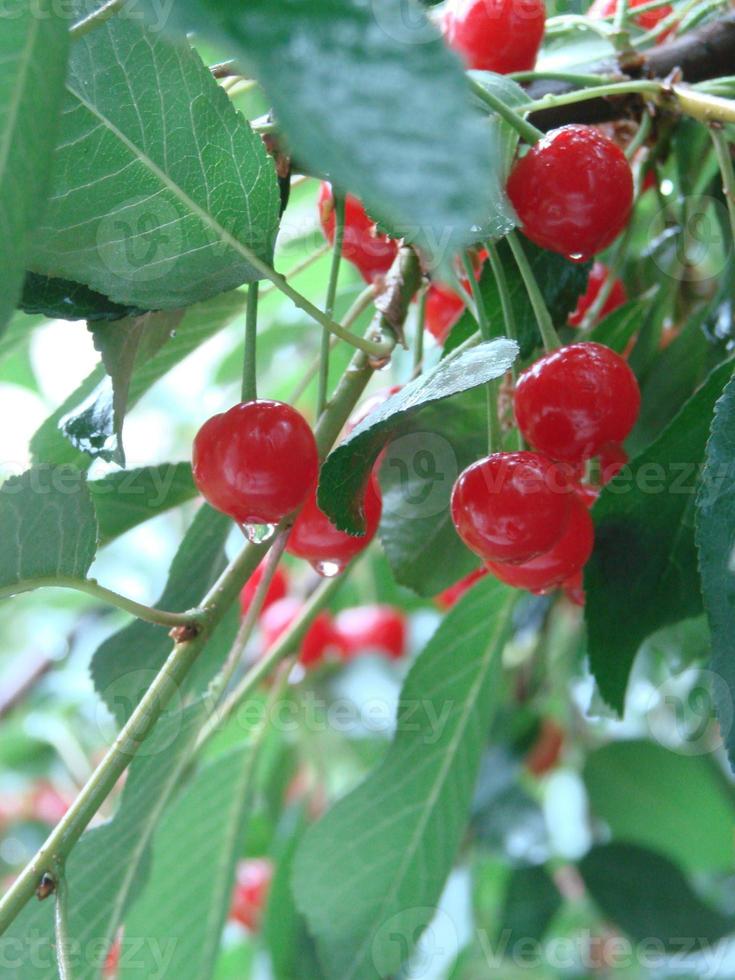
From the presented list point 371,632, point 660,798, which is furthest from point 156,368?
point 660,798

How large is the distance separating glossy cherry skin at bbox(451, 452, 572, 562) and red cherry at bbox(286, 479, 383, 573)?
78mm

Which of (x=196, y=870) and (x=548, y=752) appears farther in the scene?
(x=548, y=752)

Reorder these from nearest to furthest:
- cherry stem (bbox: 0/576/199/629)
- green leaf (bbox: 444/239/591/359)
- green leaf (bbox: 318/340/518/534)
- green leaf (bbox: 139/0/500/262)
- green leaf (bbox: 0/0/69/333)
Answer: green leaf (bbox: 139/0/500/262)
green leaf (bbox: 0/0/69/333)
green leaf (bbox: 318/340/518/534)
cherry stem (bbox: 0/576/199/629)
green leaf (bbox: 444/239/591/359)

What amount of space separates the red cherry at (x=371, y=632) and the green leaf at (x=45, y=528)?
94cm

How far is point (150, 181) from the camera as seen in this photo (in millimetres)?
528

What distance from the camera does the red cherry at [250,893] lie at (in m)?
1.58

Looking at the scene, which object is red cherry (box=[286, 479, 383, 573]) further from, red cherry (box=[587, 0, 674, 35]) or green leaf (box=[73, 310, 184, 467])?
red cherry (box=[587, 0, 674, 35])

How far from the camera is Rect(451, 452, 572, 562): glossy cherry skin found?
0.56 m

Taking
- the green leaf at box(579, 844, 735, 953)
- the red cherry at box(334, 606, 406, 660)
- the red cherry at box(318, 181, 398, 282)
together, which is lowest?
the green leaf at box(579, 844, 735, 953)

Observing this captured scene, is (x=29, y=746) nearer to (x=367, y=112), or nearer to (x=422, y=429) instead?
(x=422, y=429)

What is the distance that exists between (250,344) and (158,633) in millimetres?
254

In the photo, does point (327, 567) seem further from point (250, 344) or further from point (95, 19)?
point (95, 19)

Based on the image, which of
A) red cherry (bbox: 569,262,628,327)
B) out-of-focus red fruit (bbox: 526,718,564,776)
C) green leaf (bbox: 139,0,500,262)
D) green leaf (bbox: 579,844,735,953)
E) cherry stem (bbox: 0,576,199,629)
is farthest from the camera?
out-of-focus red fruit (bbox: 526,718,564,776)

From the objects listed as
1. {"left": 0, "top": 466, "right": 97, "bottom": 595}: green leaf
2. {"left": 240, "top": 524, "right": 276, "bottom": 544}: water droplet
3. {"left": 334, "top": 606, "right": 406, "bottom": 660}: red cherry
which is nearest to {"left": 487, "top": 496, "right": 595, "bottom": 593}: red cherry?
{"left": 240, "top": 524, "right": 276, "bottom": 544}: water droplet
